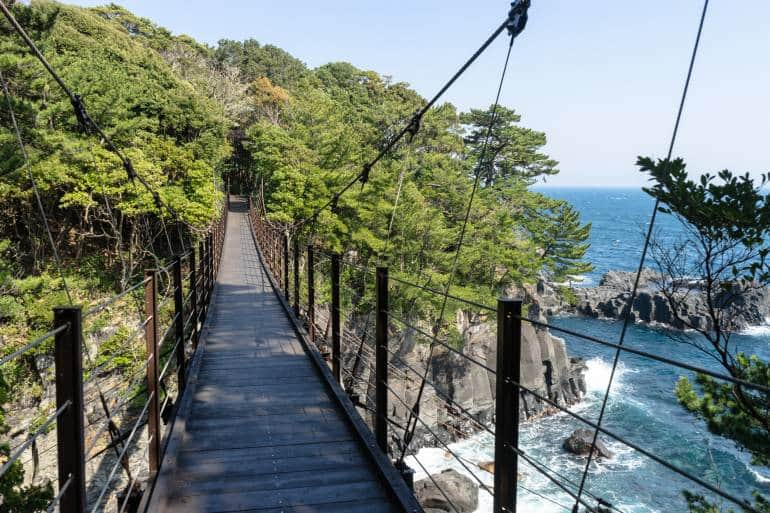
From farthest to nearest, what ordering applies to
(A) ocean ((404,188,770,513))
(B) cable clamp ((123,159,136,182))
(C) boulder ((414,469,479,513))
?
(A) ocean ((404,188,770,513)), (C) boulder ((414,469,479,513)), (B) cable clamp ((123,159,136,182))

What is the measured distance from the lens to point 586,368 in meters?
21.9

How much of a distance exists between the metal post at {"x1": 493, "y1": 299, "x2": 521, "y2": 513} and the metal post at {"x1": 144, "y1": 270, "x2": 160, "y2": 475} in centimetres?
155

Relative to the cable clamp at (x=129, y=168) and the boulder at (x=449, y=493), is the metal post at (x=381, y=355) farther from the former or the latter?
the boulder at (x=449, y=493)

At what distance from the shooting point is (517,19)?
2.71 m

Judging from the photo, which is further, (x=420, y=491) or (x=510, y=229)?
(x=510, y=229)

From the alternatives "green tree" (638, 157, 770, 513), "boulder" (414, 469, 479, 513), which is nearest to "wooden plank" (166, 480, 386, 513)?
"green tree" (638, 157, 770, 513)

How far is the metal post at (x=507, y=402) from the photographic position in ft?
5.07

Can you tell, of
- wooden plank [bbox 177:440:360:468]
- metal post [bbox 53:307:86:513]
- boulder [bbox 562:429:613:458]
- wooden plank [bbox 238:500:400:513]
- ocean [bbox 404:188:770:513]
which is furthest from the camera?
boulder [bbox 562:429:613:458]

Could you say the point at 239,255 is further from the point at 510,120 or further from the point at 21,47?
the point at 510,120

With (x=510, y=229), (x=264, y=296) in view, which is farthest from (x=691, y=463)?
(x=264, y=296)

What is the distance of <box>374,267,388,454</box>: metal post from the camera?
2645 mm

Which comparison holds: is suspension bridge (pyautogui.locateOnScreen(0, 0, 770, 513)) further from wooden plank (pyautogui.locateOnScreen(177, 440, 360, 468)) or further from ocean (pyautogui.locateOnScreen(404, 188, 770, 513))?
ocean (pyautogui.locateOnScreen(404, 188, 770, 513))

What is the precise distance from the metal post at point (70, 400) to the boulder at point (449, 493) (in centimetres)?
1054

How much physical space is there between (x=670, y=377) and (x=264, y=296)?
19.4 meters
